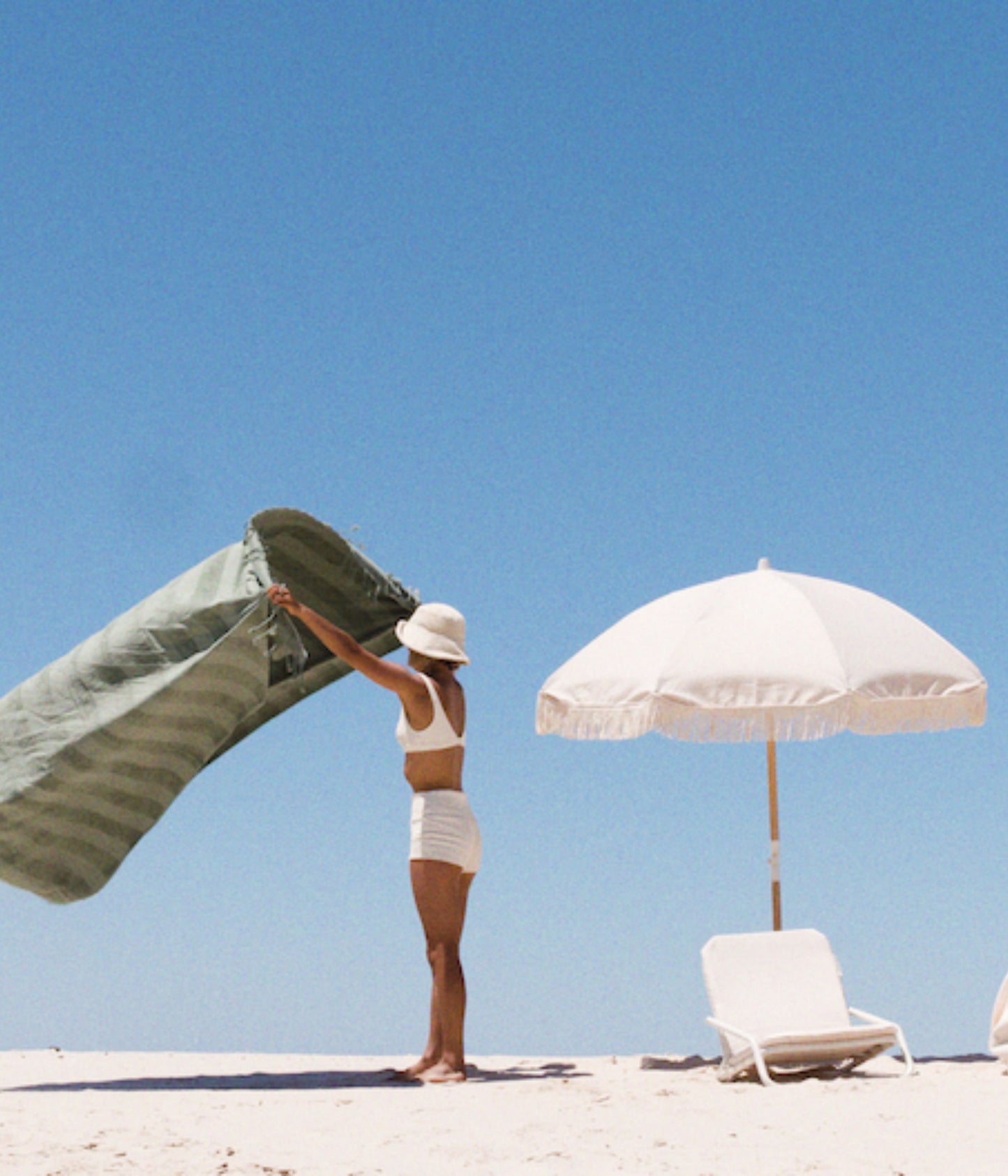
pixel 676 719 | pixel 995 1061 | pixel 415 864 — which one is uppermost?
pixel 676 719

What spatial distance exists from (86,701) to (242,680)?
0.90 metres

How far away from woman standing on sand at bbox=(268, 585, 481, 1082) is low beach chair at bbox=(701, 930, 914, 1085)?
4.64ft

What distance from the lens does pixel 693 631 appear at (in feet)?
28.0

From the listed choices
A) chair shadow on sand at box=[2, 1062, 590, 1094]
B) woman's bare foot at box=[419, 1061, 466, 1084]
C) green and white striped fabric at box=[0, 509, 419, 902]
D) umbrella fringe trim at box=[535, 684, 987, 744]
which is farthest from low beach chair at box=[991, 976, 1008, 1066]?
green and white striped fabric at box=[0, 509, 419, 902]

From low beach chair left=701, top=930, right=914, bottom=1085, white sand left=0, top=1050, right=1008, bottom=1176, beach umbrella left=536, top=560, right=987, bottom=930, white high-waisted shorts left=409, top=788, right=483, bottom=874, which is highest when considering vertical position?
beach umbrella left=536, top=560, right=987, bottom=930

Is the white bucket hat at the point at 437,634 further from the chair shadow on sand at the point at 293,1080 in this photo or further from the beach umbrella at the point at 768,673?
the chair shadow on sand at the point at 293,1080

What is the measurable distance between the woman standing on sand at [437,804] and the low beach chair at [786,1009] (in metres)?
1.41

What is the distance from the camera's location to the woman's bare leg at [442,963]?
7539mm

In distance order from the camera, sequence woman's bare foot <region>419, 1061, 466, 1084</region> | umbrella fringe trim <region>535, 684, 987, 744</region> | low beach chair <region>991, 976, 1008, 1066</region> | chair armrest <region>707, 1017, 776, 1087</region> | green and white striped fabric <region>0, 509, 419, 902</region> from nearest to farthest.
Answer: chair armrest <region>707, 1017, 776, 1087</region>
woman's bare foot <region>419, 1061, 466, 1084</region>
green and white striped fabric <region>0, 509, 419, 902</region>
low beach chair <region>991, 976, 1008, 1066</region>
umbrella fringe trim <region>535, 684, 987, 744</region>

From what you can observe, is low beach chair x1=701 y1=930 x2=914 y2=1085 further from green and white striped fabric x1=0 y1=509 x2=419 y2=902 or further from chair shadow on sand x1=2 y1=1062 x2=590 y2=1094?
green and white striped fabric x1=0 y1=509 x2=419 y2=902

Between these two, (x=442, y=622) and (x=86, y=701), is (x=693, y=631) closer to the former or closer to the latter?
(x=442, y=622)

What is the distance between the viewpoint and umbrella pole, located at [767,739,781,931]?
893 centimetres

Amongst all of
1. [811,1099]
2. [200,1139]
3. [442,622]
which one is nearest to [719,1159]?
[811,1099]

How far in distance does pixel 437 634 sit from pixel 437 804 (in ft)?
2.93
